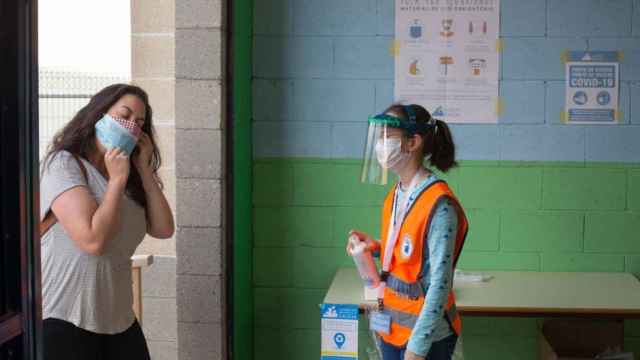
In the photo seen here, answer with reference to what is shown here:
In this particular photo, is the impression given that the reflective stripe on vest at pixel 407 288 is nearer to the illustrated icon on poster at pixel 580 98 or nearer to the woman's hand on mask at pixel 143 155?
the woman's hand on mask at pixel 143 155

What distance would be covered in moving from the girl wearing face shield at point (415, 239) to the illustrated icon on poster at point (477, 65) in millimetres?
1079

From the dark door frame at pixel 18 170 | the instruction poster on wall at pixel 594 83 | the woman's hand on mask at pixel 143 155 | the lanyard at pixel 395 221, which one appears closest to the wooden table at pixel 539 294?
the lanyard at pixel 395 221

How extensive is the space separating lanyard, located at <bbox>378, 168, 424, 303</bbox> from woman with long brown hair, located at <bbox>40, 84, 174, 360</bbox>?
78 cm

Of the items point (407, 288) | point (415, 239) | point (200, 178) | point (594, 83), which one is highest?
point (594, 83)

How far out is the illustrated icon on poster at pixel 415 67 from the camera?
3.46 m

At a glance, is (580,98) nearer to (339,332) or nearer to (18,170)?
(339,332)

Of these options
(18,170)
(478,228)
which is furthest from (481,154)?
(18,170)

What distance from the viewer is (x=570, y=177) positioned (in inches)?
135

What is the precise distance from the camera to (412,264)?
7.52ft

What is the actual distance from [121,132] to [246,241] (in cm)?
126

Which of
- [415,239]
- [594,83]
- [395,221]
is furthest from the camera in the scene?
[594,83]

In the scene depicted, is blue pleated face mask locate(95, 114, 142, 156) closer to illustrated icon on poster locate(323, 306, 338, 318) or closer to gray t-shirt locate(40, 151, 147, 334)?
gray t-shirt locate(40, 151, 147, 334)

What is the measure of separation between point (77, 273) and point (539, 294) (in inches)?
69.9

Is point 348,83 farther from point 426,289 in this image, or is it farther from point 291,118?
point 426,289
